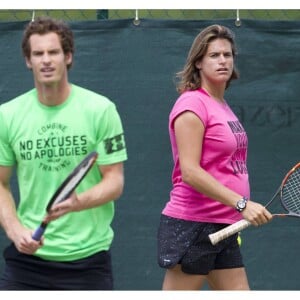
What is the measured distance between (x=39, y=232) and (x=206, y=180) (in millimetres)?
934

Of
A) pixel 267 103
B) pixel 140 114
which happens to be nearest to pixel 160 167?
pixel 140 114

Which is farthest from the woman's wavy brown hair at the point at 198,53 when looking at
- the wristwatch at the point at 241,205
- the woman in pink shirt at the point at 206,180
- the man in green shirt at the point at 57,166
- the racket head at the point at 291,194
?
the man in green shirt at the point at 57,166

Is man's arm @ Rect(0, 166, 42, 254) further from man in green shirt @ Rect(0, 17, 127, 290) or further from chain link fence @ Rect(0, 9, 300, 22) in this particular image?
chain link fence @ Rect(0, 9, 300, 22)

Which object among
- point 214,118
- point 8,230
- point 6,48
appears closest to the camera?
point 8,230

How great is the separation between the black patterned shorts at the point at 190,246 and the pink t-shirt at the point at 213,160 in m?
0.04

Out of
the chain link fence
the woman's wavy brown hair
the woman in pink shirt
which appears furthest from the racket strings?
the chain link fence

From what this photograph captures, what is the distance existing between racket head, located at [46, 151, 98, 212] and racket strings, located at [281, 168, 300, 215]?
1600 millimetres

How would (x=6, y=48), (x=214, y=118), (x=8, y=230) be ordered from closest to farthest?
(x=8, y=230), (x=214, y=118), (x=6, y=48)

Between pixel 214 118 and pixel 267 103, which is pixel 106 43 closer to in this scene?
pixel 267 103

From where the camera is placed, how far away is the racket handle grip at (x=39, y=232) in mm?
3623

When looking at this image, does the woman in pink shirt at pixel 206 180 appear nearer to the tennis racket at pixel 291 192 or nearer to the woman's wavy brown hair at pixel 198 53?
the woman's wavy brown hair at pixel 198 53

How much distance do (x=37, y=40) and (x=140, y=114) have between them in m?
1.72

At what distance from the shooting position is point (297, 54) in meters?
5.55

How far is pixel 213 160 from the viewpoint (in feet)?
14.5
